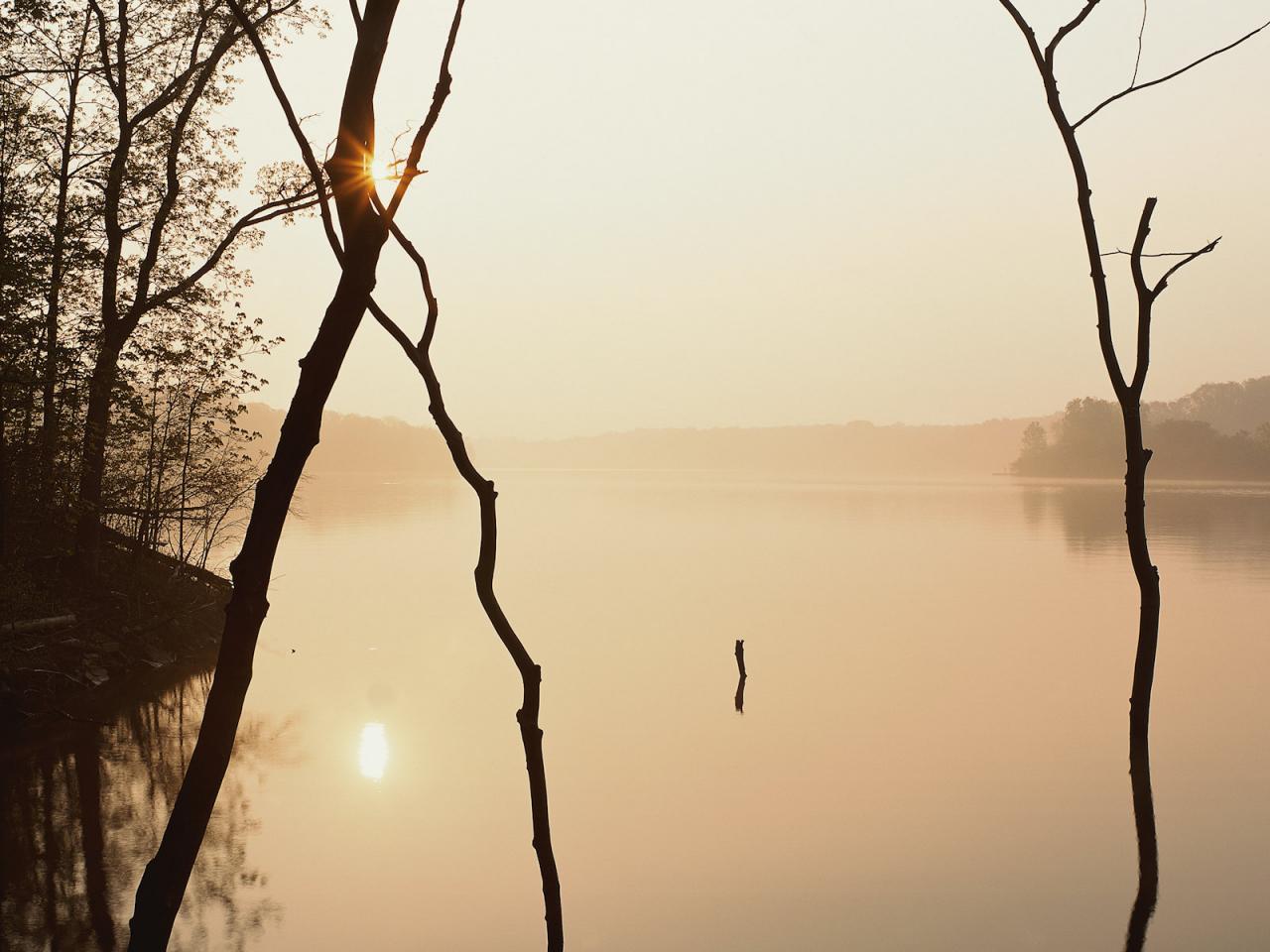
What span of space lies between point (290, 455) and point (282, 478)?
0.13 metres

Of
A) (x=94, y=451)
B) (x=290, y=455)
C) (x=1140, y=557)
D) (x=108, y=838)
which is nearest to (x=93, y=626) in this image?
(x=94, y=451)

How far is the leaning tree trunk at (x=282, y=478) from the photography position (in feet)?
15.9

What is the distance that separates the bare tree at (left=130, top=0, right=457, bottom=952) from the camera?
191 inches

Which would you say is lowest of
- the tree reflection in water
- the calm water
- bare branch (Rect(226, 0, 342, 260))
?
the calm water

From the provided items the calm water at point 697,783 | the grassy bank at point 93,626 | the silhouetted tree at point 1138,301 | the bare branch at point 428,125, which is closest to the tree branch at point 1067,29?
the silhouetted tree at point 1138,301

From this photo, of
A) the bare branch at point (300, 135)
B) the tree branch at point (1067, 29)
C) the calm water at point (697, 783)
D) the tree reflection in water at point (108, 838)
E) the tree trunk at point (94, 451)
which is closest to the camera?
the bare branch at point (300, 135)

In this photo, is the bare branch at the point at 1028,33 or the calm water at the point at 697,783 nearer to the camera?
the bare branch at the point at 1028,33

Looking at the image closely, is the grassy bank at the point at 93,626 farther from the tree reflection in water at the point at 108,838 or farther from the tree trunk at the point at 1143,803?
the tree trunk at the point at 1143,803

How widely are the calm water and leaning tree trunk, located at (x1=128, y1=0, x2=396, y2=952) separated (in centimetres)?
837

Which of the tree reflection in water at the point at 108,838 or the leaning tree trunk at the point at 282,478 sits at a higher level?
the leaning tree trunk at the point at 282,478

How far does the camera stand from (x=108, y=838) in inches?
603

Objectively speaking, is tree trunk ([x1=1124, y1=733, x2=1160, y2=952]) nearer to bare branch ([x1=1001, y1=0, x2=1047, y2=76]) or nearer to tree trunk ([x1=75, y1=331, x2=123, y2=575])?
bare branch ([x1=1001, y1=0, x2=1047, y2=76])

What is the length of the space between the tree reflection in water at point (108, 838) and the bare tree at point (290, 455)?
8291 millimetres

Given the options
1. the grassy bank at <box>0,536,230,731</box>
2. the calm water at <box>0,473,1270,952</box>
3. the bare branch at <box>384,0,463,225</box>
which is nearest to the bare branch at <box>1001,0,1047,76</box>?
the bare branch at <box>384,0,463,225</box>
